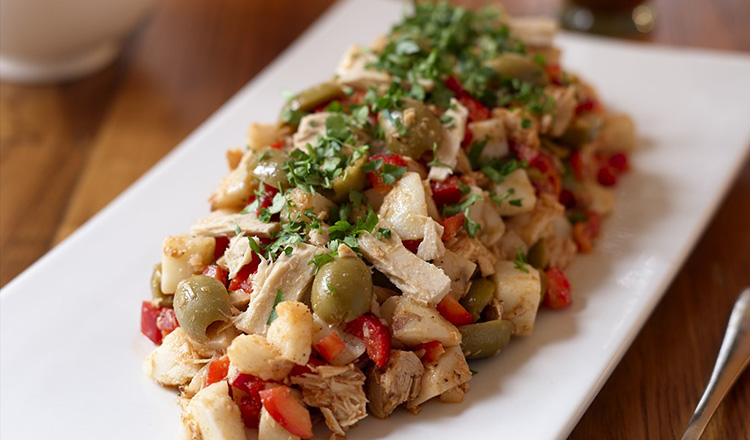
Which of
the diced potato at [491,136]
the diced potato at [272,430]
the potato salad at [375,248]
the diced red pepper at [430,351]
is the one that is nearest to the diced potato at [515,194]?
the potato salad at [375,248]

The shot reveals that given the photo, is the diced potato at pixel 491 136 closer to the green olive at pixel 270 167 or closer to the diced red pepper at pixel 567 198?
the diced red pepper at pixel 567 198

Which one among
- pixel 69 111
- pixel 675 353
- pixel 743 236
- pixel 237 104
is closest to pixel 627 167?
pixel 743 236

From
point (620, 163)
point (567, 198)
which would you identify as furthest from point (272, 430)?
point (620, 163)

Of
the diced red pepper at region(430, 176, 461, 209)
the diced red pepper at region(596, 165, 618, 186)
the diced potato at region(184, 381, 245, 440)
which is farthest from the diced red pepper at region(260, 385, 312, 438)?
the diced red pepper at region(596, 165, 618, 186)

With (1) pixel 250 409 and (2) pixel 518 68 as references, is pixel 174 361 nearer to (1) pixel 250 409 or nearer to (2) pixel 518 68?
(1) pixel 250 409

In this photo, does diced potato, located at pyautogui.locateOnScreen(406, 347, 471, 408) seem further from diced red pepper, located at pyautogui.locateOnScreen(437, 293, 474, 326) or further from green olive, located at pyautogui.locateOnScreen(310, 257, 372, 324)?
green olive, located at pyautogui.locateOnScreen(310, 257, 372, 324)

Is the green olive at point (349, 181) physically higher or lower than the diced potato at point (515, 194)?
higher
